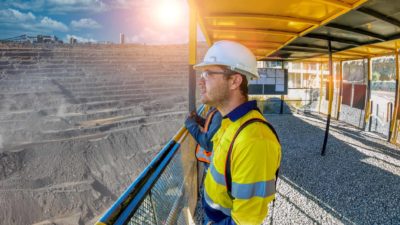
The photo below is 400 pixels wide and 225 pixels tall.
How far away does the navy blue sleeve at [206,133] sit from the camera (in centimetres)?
234

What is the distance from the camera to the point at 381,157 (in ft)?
21.3

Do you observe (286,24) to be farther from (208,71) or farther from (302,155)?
(302,155)

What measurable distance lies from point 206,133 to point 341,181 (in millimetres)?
3839

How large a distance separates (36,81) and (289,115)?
43.6 metres

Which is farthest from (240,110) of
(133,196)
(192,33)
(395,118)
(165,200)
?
(395,118)

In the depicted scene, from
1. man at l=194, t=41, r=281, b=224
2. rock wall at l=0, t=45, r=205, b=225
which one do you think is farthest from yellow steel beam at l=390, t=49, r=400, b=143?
rock wall at l=0, t=45, r=205, b=225

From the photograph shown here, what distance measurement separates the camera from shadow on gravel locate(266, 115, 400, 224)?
383 centimetres

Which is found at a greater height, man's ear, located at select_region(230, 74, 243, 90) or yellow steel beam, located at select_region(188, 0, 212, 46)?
yellow steel beam, located at select_region(188, 0, 212, 46)

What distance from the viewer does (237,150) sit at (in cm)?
114

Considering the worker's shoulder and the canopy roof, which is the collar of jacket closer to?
the worker's shoulder

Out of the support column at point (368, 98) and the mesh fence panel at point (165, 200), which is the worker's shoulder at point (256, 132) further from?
the support column at point (368, 98)

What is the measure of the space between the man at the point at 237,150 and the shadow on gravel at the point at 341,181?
106 inches

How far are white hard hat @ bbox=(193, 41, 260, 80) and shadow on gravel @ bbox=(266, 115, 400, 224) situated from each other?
2.84 meters

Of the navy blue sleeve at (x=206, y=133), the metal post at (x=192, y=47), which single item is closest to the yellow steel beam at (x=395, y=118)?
the metal post at (x=192, y=47)
